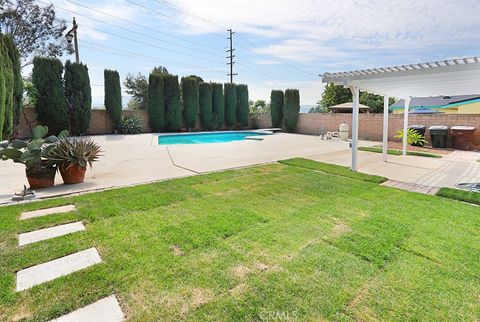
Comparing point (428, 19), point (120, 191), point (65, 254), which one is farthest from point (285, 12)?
A: point (65, 254)

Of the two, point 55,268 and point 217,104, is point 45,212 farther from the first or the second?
point 217,104

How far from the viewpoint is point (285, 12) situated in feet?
37.8

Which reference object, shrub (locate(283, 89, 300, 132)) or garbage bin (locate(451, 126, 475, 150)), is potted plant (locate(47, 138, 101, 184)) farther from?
shrub (locate(283, 89, 300, 132))

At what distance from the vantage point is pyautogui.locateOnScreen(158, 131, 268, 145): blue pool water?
1691cm

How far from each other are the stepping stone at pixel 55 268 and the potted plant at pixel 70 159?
322 centimetres

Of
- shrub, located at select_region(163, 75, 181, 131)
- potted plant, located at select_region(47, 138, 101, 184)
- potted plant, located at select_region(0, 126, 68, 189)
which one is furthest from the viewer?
shrub, located at select_region(163, 75, 181, 131)

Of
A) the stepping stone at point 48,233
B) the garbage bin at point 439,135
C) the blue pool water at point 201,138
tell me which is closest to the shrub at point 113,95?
the blue pool water at point 201,138

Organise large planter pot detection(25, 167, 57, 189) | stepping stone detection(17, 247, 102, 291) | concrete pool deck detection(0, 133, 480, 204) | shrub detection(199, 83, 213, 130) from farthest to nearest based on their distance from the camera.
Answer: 1. shrub detection(199, 83, 213, 130)
2. concrete pool deck detection(0, 133, 480, 204)
3. large planter pot detection(25, 167, 57, 189)
4. stepping stone detection(17, 247, 102, 291)

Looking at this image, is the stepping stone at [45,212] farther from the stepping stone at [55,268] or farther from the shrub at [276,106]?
the shrub at [276,106]

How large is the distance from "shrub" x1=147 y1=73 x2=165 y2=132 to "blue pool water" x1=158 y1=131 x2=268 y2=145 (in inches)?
96.7

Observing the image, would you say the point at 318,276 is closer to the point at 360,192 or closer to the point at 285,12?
the point at 360,192

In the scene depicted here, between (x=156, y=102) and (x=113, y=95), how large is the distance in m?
2.82

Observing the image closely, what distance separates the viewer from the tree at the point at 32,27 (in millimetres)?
21688

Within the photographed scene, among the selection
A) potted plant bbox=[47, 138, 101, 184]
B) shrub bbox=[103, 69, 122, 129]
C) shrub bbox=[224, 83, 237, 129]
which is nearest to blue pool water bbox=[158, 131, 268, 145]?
shrub bbox=[224, 83, 237, 129]
